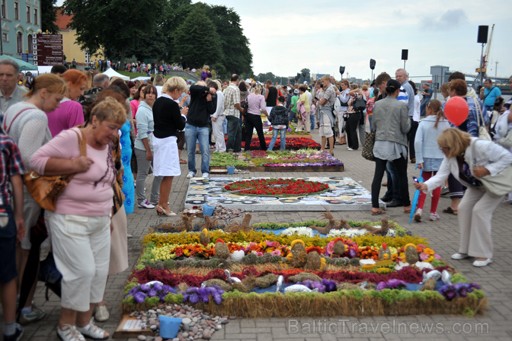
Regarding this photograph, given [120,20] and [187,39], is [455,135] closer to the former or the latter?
[120,20]

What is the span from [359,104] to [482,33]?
420 centimetres

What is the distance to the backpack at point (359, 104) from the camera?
18.1 metres

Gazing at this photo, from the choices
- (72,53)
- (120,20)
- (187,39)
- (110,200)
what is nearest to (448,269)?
(110,200)

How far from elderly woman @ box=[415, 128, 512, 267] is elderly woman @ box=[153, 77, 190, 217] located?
13.3 ft

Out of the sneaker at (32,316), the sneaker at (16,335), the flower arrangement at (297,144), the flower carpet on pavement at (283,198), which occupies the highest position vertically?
the flower arrangement at (297,144)

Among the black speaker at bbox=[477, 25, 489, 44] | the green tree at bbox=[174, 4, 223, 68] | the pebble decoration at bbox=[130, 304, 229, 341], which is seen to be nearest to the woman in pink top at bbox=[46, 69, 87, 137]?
the pebble decoration at bbox=[130, 304, 229, 341]

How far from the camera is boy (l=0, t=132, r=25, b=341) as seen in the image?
14.6ft

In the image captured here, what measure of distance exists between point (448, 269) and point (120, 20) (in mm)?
56762

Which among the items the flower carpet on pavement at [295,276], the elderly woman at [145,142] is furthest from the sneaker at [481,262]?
the elderly woman at [145,142]

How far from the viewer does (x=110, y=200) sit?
4797 mm

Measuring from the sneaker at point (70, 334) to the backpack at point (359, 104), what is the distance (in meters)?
14.4

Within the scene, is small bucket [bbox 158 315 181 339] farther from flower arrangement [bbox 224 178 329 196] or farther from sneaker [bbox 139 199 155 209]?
flower arrangement [bbox 224 178 329 196]

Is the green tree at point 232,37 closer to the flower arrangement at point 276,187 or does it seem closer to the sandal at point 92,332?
the flower arrangement at point 276,187

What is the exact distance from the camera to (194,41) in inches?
3642
